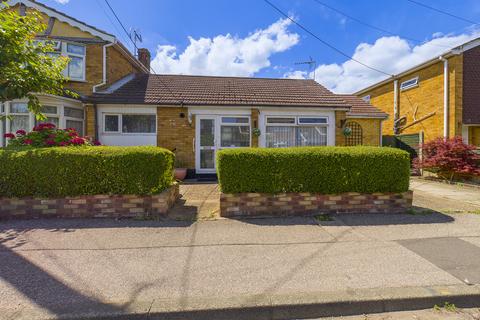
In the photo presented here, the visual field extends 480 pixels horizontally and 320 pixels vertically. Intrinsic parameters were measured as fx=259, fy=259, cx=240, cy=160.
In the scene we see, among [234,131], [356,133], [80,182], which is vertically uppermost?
[356,133]

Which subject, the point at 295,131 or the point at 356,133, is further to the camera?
the point at 356,133

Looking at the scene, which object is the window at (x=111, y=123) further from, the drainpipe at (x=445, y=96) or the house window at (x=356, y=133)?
the drainpipe at (x=445, y=96)

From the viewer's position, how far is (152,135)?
9414 mm

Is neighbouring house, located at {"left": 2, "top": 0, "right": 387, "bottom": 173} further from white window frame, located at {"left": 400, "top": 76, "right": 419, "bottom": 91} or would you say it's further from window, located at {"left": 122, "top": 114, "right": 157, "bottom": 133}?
white window frame, located at {"left": 400, "top": 76, "right": 419, "bottom": 91}

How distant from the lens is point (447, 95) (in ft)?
40.0

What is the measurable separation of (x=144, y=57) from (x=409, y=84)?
15.2 meters

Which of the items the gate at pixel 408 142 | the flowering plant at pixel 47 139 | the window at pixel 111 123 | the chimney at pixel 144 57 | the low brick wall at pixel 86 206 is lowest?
the low brick wall at pixel 86 206

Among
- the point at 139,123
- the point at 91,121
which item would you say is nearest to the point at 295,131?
the point at 139,123

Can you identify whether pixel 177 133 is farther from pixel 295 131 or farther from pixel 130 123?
pixel 295 131

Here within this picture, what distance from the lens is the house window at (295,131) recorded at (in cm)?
998

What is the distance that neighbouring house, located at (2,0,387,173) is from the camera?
9.27 meters

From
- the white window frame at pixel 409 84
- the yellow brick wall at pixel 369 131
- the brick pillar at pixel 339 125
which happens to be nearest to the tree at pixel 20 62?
the brick pillar at pixel 339 125

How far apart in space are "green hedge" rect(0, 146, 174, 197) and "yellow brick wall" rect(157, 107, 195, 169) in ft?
14.9

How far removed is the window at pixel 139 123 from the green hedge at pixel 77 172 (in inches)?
186
